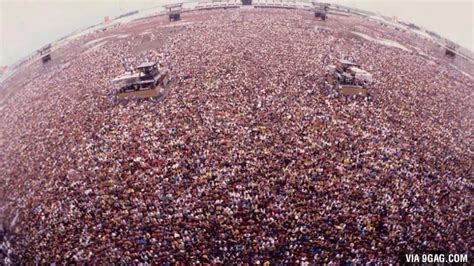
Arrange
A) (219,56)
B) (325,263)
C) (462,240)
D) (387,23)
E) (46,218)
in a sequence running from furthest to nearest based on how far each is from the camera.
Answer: (387,23) < (219,56) < (46,218) < (462,240) < (325,263)

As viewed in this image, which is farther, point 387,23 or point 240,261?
point 387,23

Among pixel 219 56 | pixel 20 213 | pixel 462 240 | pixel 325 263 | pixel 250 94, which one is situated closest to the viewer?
pixel 325 263

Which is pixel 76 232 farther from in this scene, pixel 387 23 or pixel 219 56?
pixel 387 23

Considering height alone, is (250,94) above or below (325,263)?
above

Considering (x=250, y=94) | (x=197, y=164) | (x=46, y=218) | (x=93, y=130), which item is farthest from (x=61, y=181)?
(x=250, y=94)

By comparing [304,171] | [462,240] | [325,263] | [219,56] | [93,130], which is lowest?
[462,240]

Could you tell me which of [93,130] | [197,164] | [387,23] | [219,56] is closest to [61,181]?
[93,130]

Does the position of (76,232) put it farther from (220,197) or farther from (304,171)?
(304,171)
